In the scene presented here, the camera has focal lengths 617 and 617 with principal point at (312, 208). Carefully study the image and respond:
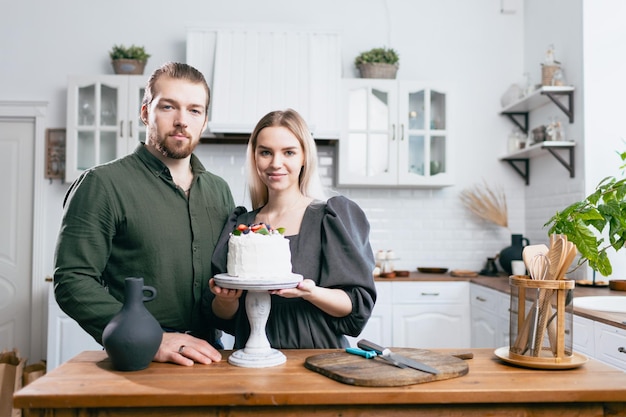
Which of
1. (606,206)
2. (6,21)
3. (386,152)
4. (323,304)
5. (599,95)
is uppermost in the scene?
(6,21)

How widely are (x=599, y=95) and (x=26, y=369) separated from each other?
13.6ft

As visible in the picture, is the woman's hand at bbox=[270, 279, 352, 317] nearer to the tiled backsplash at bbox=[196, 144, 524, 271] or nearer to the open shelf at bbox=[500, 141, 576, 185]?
the open shelf at bbox=[500, 141, 576, 185]

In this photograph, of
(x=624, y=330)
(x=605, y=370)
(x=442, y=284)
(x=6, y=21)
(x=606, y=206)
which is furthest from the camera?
(x=6, y=21)

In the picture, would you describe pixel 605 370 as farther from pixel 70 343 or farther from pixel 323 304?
pixel 70 343

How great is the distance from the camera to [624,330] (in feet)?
7.97

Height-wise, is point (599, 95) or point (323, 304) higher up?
point (599, 95)

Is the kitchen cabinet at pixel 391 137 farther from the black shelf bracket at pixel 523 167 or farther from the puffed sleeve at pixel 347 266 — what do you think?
the puffed sleeve at pixel 347 266

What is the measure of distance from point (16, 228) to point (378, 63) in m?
3.07

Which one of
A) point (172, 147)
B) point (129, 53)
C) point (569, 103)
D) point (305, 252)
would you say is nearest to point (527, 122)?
point (569, 103)

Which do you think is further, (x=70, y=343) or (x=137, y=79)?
(x=137, y=79)

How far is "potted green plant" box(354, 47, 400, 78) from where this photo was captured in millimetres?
4641

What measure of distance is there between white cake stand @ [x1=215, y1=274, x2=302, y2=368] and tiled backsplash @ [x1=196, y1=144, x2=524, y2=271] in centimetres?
332

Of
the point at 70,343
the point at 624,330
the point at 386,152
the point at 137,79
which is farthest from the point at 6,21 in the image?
the point at 624,330

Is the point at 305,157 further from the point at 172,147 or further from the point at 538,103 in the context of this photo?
the point at 538,103
